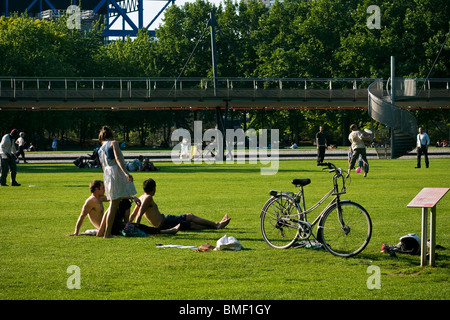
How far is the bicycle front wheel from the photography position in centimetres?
1030

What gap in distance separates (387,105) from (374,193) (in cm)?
2605

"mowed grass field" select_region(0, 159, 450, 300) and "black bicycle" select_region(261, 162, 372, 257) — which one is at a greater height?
"black bicycle" select_region(261, 162, 372, 257)

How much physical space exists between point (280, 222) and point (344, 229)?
48.2 inches

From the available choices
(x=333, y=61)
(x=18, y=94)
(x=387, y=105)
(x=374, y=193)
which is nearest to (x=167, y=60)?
(x=333, y=61)

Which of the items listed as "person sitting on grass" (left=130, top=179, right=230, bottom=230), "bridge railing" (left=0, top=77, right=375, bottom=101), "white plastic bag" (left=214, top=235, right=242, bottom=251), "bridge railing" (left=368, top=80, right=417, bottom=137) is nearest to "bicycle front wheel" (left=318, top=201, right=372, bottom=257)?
"white plastic bag" (left=214, top=235, right=242, bottom=251)

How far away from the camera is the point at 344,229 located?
34.0 ft

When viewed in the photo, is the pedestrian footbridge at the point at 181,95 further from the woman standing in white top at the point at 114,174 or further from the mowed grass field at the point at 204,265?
the woman standing in white top at the point at 114,174

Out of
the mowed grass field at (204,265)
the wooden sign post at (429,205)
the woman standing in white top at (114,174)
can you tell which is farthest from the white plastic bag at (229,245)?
the wooden sign post at (429,205)

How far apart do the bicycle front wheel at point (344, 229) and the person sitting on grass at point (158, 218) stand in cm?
334

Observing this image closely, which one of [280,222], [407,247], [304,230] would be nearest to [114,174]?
[280,222]

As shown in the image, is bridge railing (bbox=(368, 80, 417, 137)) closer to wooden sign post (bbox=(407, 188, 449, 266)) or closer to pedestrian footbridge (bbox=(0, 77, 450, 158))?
pedestrian footbridge (bbox=(0, 77, 450, 158))

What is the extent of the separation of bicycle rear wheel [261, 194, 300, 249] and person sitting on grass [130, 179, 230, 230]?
2090 millimetres
